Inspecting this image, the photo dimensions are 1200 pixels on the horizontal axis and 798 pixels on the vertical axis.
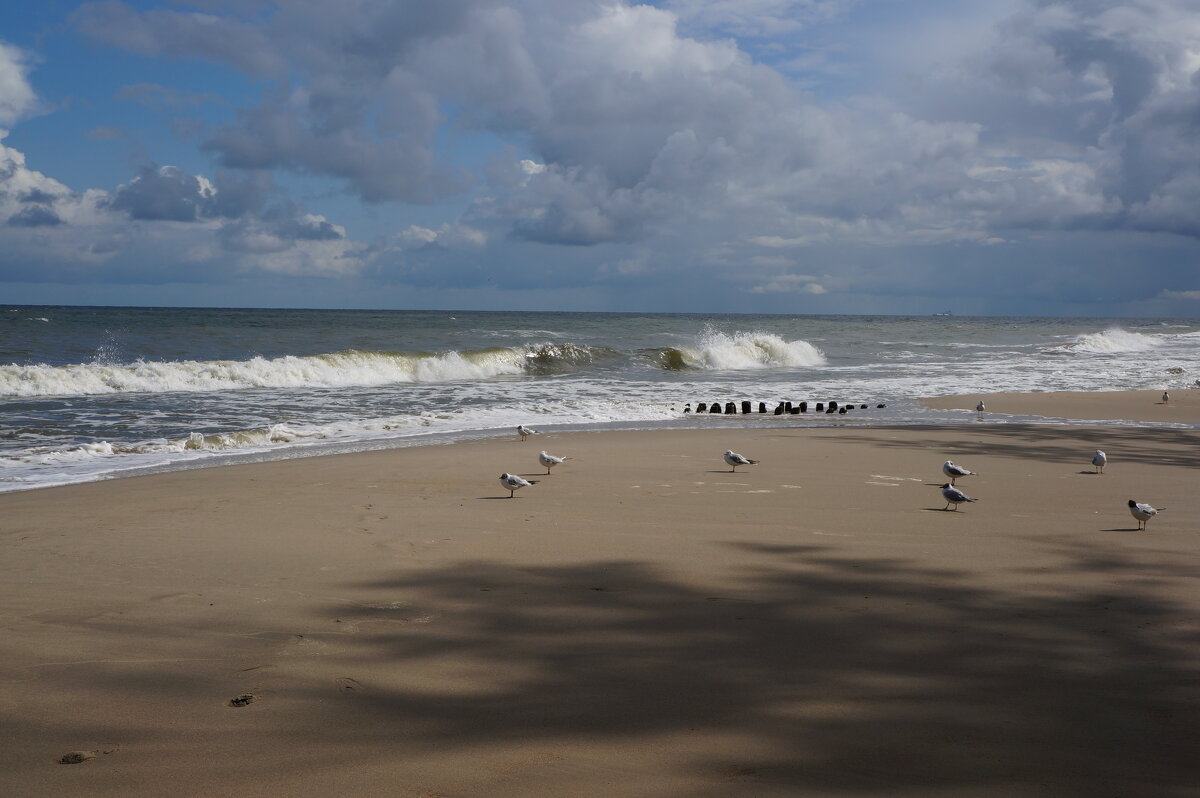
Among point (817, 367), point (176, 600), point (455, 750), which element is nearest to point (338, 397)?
point (176, 600)

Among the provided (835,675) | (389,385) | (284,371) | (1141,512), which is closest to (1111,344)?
(389,385)

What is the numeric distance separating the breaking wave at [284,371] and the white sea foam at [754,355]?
188 inches

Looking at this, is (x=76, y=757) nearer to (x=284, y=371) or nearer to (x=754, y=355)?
(x=284, y=371)

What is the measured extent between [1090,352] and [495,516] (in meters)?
45.2

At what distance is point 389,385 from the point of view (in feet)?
81.6

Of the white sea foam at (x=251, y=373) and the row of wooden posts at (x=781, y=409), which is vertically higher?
the white sea foam at (x=251, y=373)

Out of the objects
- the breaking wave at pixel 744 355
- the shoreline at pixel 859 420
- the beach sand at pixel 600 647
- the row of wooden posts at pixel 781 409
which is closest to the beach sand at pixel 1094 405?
the shoreline at pixel 859 420

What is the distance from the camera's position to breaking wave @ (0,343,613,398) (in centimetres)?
2208

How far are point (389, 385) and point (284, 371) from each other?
13.3 feet

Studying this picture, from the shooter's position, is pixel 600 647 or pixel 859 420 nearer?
pixel 600 647

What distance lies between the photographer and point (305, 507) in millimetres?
7297

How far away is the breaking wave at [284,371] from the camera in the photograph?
2208cm

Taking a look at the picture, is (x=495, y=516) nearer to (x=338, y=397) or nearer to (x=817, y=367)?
(x=338, y=397)

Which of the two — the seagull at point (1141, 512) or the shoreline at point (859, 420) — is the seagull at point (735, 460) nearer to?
the seagull at point (1141, 512)
